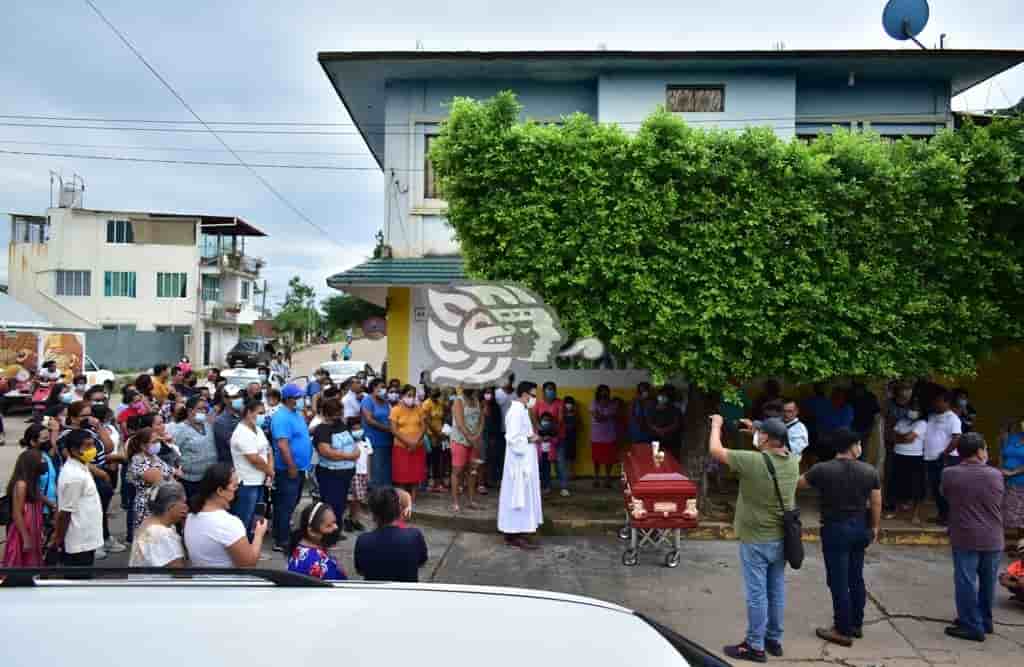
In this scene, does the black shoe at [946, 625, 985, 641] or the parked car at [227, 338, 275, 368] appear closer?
the black shoe at [946, 625, 985, 641]

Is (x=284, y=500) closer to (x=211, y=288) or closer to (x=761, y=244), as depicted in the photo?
(x=761, y=244)

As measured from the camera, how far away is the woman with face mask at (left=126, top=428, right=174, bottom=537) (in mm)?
7258

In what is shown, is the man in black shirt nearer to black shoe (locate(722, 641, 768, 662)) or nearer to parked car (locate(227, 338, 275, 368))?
black shoe (locate(722, 641, 768, 662))

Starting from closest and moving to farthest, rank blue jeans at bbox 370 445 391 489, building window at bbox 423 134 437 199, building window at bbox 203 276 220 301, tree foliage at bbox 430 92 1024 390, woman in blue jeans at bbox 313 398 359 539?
1. woman in blue jeans at bbox 313 398 359 539
2. tree foliage at bbox 430 92 1024 390
3. blue jeans at bbox 370 445 391 489
4. building window at bbox 423 134 437 199
5. building window at bbox 203 276 220 301

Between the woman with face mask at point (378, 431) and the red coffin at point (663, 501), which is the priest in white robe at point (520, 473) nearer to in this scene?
the red coffin at point (663, 501)

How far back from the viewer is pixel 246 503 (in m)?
7.90

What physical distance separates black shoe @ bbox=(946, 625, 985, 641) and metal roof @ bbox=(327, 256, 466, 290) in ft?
26.3

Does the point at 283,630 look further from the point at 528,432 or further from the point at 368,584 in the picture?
the point at 528,432

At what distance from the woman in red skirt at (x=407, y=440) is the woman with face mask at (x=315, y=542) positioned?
5.95 m

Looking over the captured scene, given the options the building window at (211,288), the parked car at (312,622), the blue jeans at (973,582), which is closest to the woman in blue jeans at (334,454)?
the parked car at (312,622)

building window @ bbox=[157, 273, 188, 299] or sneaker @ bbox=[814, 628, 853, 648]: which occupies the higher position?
building window @ bbox=[157, 273, 188, 299]

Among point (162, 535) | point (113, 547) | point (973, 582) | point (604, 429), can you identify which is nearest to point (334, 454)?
point (113, 547)

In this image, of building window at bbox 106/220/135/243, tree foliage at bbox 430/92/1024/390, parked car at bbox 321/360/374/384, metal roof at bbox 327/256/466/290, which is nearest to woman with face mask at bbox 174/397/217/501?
tree foliage at bbox 430/92/1024/390

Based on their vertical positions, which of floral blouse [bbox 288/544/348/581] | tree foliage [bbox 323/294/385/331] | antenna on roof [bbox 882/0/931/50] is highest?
antenna on roof [bbox 882/0/931/50]
